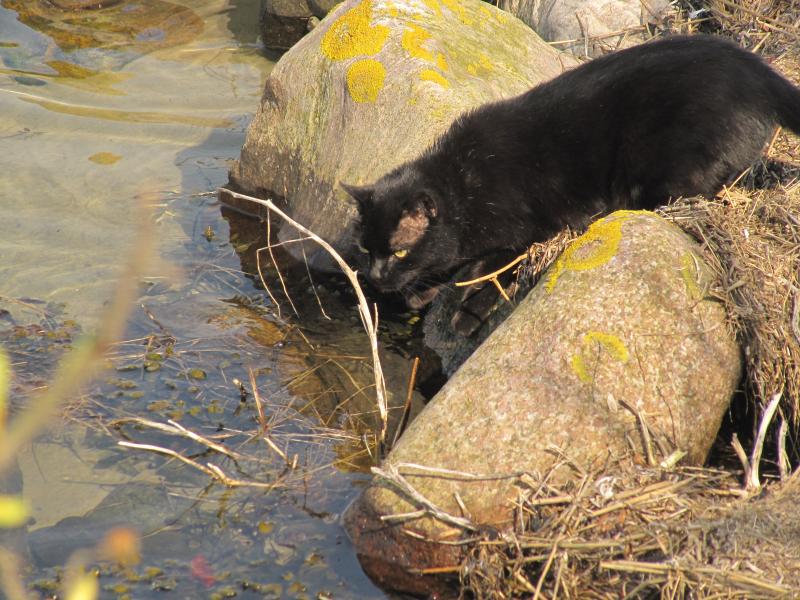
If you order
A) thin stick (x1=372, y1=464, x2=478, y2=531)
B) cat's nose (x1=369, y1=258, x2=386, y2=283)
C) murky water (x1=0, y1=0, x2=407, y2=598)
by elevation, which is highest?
thin stick (x1=372, y1=464, x2=478, y2=531)

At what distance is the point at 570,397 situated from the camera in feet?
11.3

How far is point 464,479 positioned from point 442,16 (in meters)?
3.85

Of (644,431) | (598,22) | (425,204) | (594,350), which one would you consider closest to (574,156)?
(425,204)

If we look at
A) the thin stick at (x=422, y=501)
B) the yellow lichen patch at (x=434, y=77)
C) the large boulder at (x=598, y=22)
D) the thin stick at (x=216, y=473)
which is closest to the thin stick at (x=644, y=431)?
the thin stick at (x=422, y=501)

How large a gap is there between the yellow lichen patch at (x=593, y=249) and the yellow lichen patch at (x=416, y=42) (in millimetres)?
2236

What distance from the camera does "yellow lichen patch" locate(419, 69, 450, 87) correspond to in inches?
215

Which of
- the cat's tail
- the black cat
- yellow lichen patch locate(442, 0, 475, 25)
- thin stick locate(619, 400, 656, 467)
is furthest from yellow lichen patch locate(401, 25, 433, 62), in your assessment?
thin stick locate(619, 400, 656, 467)

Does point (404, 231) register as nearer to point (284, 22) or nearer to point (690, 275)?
point (690, 275)

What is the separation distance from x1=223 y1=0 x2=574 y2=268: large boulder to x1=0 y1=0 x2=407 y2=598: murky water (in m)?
0.53

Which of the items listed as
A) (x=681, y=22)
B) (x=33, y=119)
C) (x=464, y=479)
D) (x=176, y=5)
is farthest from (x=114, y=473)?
(x=176, y=5)

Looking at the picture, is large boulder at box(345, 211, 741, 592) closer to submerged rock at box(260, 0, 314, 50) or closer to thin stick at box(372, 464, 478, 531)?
thin stick at box(372, 464, 478, 531)

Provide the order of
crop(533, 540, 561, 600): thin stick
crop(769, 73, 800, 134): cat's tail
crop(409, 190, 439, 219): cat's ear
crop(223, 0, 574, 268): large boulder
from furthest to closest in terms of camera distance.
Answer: crop(223, 0, 574, 268): large boulder → crop(409, 190, 439, 219): cat's ear → crop(769, 73, 800, 134): cat's tail → crop(533, 540, 561, 600): thin stick

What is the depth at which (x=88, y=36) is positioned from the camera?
8.90 m

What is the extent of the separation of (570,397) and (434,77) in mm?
2765
